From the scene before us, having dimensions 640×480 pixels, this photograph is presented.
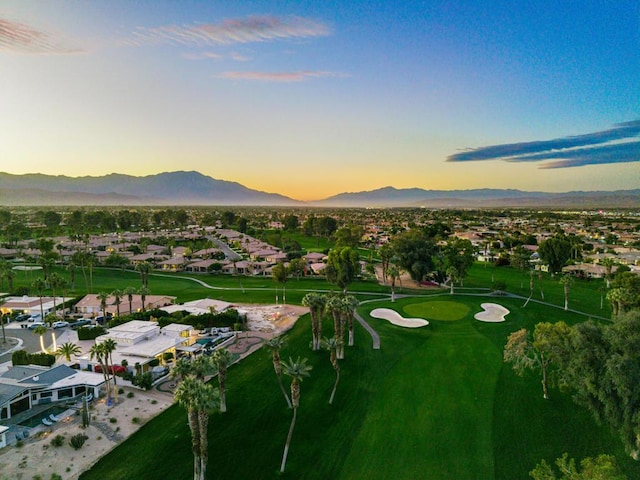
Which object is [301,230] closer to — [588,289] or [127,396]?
[588,289]

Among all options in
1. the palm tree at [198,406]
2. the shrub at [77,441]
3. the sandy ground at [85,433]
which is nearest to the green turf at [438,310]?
the sandy ground at [85,433]

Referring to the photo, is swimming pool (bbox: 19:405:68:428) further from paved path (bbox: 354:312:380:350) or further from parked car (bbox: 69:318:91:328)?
paved path (bbox: 354:312:380:350)

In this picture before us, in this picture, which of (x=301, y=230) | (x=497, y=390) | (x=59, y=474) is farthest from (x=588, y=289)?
(x=301, y=230)

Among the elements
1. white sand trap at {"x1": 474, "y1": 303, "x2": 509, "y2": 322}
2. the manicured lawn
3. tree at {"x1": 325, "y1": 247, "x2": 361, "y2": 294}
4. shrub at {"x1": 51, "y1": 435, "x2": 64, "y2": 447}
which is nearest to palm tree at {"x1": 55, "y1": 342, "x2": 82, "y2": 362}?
shrub at {"x1": 51, "y1": 435, "x2": 64, "y2": 447}

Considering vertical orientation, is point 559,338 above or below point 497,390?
above

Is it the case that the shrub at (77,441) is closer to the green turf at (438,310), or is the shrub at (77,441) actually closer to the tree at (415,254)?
the green turf at (438,310)

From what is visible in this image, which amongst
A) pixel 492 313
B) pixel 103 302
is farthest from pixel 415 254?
pixel 103 302

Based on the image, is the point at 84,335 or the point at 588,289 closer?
the point at 84,335

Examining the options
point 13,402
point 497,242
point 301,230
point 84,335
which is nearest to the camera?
point 13,402
